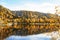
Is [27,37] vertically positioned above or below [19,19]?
below

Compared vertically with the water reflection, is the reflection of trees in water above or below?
above

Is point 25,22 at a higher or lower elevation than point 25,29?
higher

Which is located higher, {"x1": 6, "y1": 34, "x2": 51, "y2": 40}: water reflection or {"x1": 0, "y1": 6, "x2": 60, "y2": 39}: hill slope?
{"x1": 0, "y1": 6, "x2": 60, "y2": 39}: hill slope

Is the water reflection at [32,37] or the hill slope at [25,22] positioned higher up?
the hill slope at [25,22]

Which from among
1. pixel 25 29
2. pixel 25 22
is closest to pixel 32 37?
pixel 25 29

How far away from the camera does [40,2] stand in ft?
10.8

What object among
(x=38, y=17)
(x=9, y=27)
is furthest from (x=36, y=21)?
(x=9, y=27)

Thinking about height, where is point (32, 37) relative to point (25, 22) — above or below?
below

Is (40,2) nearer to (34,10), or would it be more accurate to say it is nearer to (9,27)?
(34,10)

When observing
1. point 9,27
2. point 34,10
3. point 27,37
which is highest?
point 34,10

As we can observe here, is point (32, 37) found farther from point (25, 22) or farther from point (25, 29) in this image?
point (25, 22)

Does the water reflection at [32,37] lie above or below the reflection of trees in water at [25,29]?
below

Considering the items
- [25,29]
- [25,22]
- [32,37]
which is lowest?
[32,37]

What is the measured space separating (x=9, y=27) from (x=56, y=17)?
958 mm
